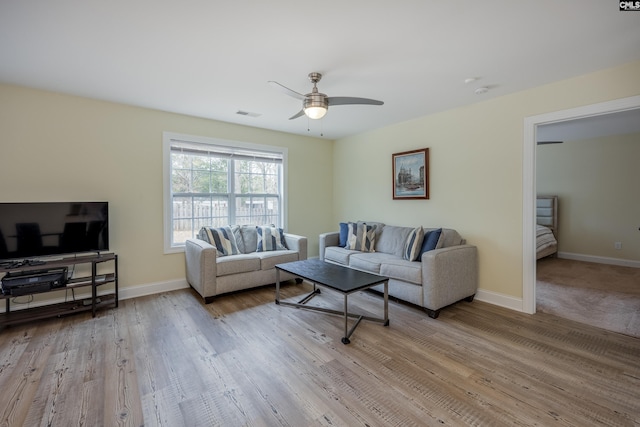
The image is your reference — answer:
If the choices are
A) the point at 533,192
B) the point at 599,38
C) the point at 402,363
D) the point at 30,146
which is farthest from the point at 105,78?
the point at 533,192

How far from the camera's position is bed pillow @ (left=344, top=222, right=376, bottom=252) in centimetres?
432

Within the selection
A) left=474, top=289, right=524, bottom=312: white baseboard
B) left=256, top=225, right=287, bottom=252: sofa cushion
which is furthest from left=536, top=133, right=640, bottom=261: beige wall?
left=256, top=225, right=287, bottom=252: sofa cushion

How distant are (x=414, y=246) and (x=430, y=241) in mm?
198

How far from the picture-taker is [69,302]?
3.14 meters

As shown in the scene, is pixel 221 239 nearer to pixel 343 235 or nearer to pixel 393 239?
pixel 343 235

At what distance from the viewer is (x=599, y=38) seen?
2.15 m

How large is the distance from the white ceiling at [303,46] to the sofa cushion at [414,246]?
5.42ft

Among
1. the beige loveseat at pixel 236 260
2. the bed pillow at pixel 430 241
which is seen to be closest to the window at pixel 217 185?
the beige loveseat at pixel 236 260

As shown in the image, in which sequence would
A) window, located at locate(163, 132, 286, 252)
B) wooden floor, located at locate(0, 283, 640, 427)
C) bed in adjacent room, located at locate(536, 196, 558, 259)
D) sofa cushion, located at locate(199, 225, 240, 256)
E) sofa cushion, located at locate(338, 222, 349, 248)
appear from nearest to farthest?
wooden floor, located at locate(0, 283, 640, 427)
sofa cushion, located at locate(199, 225, 240, 256)
window, located at locate(163, 132, 286, 252)
sofa cushion, located at locate(338, 222, 349, 248)
bed in adjacent room, located at locate(536, 196, 558, 259)

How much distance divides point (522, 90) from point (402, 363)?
3.10m

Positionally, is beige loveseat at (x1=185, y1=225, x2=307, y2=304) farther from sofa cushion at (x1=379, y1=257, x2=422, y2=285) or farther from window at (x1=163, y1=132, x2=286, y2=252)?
sofa cushion at (x1=379, y1=257, x2=422, y2=285)

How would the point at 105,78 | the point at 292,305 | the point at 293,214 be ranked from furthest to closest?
the point at 293,214 < the point at 292,305 < the point at 105,78

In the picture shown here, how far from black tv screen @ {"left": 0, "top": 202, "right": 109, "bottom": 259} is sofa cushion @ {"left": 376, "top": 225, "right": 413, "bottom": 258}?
3554 millimetres

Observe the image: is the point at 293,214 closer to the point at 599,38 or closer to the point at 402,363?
the point at 402,363
